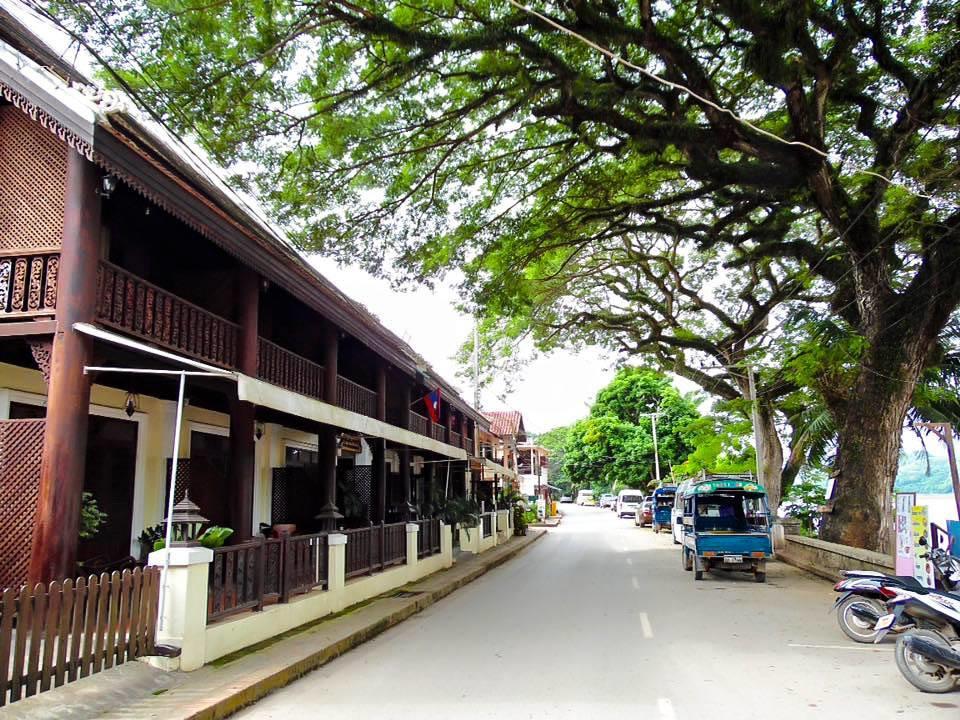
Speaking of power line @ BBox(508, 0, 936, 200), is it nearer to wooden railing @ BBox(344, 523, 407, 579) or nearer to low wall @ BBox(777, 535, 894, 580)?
low wall @ BBox(777, 535, 894, 580)

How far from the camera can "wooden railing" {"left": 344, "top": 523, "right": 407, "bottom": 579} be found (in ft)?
40.1

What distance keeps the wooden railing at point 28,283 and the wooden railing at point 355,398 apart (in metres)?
6.66

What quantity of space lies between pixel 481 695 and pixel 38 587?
3.72 meters

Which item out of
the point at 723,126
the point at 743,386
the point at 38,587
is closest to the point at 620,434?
the point at 743,386

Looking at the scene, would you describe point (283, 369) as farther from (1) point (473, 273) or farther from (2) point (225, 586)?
(1) point (473, 273)

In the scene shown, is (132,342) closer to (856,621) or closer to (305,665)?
(305,665)

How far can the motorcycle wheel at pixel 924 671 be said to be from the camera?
6.52 metres

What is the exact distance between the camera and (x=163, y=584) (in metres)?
6.99

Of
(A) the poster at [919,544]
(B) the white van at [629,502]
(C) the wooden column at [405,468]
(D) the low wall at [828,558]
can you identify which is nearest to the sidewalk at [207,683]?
(C) the wooden column at [405,468]

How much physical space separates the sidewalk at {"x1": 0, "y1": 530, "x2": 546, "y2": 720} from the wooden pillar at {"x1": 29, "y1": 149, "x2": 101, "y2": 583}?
119 cm

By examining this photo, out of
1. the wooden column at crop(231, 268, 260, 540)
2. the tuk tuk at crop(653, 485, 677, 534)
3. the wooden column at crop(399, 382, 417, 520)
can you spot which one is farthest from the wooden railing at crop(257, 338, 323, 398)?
the tuk tuk at crop(653, 485, 677, 534)

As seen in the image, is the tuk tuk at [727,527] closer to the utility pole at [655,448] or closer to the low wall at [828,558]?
the low wall at [828,558]

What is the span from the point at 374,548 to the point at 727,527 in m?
9.95

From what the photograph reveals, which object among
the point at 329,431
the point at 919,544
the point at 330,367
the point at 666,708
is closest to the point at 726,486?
the point at 919,544
